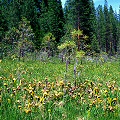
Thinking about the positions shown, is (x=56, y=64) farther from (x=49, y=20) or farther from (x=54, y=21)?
(x=49, y=20)

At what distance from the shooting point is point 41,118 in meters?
4.07

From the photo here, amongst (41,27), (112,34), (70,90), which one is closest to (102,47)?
(112,34)

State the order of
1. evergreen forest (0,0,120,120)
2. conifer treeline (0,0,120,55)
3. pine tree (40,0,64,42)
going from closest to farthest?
evergreen forest (0,0,120,120) → conifer treeline (0,0,120,55) → pine tree (40,0,64,42)

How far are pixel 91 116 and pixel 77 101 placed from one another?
3.11 feet

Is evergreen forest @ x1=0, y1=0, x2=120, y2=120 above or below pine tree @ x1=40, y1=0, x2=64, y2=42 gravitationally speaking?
below

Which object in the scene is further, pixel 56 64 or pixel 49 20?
pixel 49 20

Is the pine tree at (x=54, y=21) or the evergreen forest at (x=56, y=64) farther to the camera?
the pine tree at (x=54, y=21)

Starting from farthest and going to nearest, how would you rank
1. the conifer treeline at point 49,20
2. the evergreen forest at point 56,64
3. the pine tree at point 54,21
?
the pine tree at point 54,21 < the conifer treeline at point 49,20 < the evergreen forest at point 56,64

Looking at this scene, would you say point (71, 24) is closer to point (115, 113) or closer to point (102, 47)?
point (115, 113)

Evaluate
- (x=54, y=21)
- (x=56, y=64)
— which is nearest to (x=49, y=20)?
(x=54, y=21)

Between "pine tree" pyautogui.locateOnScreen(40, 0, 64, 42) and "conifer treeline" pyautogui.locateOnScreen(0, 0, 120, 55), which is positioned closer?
"conifer treeline" pyautogui.locateOnScreen(0, 0, 120, 55)

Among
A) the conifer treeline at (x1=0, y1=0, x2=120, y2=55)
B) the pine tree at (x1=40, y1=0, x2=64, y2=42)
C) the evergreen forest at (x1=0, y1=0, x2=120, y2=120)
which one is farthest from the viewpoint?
the pine tree at (x1=40, y1=0, x2=64, y2=42)

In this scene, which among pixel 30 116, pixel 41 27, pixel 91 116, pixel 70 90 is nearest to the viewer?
pixel 30 116

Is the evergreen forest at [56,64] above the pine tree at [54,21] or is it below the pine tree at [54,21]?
below
